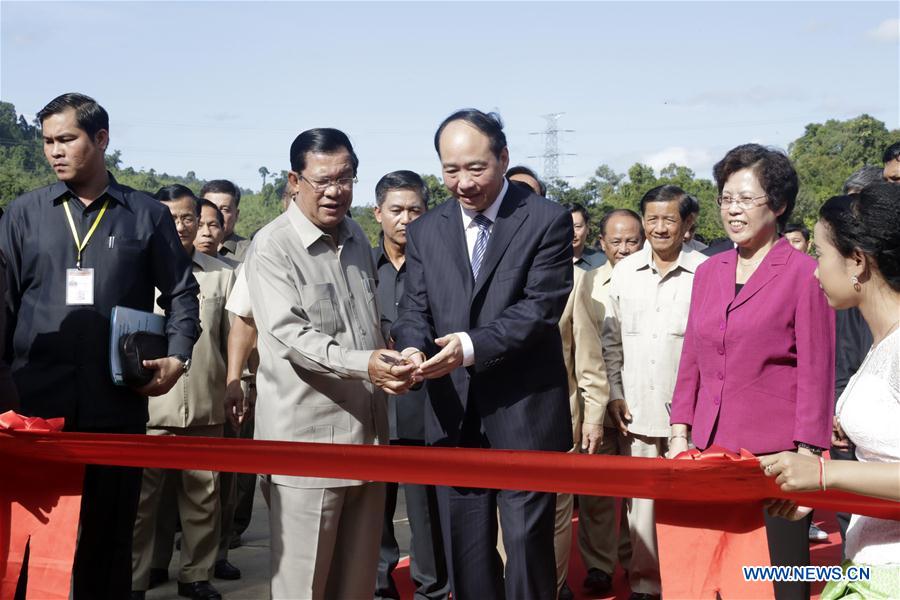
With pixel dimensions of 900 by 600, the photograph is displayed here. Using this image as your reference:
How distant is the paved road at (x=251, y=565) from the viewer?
18.9 feet

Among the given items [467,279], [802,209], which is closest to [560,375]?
[467,279]

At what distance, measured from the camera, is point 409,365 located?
369cm

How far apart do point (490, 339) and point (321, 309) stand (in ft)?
2.34

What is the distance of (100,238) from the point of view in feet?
13.5

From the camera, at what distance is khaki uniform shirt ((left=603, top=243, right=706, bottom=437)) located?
546cm

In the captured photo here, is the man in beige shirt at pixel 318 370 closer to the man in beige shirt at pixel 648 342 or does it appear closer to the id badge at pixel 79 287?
the id badge at pixel 79 287

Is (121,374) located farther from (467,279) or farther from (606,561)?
(606,561)

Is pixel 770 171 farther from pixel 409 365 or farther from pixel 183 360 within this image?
pixel 183 360

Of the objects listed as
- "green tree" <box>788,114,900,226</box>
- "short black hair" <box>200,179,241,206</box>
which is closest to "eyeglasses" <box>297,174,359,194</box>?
"short black hair" <box>200,179,241,206</box>

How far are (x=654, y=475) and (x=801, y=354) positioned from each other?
4.01ft

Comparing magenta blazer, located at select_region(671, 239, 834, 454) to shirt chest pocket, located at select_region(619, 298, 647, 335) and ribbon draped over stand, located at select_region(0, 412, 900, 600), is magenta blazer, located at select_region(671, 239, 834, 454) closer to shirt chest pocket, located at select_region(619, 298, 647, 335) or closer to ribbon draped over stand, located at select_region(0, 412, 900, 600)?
ribbon draped over stand, located at select_region(0, 412, 900, 600)

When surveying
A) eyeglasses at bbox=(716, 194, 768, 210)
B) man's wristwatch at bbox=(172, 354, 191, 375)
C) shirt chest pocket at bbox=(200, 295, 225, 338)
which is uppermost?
eyeglasses at bbox=(716, 194, 768, 210)

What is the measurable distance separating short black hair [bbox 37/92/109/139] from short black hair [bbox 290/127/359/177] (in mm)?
807

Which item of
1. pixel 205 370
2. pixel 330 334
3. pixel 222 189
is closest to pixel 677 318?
pixel 330 334
